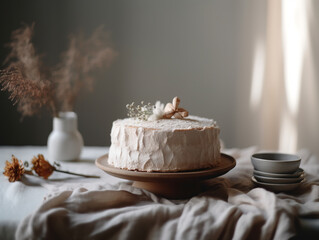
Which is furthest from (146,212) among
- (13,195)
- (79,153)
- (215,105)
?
(215,105)

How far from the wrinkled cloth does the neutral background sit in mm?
1844

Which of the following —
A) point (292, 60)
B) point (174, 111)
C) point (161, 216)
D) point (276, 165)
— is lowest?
point (161, 216)

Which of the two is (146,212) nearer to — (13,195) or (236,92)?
(13,195)

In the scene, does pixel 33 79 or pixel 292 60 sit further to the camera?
pixel 292 60

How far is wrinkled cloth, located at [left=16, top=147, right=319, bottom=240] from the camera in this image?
926 millimetres

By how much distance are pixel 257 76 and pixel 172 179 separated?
217 cm

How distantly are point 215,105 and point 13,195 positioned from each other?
210cm

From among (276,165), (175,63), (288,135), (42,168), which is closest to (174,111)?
(276,165)

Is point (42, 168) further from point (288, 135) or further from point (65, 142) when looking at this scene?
point (288, 135)

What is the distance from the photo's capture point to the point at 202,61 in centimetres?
300

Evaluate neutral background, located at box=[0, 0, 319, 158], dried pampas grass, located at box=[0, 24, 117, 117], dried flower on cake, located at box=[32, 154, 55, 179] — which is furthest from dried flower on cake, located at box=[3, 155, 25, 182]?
neutral background, located at box=[0, 0, 319, 158]

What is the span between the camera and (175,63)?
9.77ft

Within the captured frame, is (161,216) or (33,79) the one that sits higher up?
(33,79)

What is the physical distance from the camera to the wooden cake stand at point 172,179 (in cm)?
109
